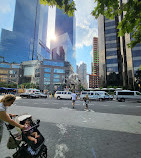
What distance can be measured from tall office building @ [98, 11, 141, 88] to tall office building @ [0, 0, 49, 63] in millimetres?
100313

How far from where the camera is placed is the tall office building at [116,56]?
42.2 meters

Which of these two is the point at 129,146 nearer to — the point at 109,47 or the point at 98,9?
the point at 98,9

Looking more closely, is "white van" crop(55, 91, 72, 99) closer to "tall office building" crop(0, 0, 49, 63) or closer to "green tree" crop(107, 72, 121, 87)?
"green tree" crop(107, 72, 121, 87)

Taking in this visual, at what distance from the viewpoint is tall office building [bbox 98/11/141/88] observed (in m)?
42.2

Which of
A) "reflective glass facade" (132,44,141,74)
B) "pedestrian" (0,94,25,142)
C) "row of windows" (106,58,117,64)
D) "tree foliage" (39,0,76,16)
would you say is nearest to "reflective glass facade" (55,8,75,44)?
"row of windows" (106,58,117,64)

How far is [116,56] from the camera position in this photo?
166 feet

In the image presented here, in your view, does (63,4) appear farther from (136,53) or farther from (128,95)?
(136,53)

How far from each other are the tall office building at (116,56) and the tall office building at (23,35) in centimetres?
10031

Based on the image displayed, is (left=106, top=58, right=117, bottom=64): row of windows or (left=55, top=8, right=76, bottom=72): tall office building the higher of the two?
(left=55, top=8, right=76, bottom=72): tall office building

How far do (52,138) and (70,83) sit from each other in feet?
239

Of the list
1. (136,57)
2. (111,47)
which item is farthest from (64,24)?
(136,57)

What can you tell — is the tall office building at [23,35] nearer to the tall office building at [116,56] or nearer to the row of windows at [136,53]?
the tall office building at [116,56]

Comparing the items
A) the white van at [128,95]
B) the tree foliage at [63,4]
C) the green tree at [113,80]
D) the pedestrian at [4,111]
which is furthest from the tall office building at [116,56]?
the pedestrian at [4,111]

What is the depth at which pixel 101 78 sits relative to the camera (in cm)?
5138
